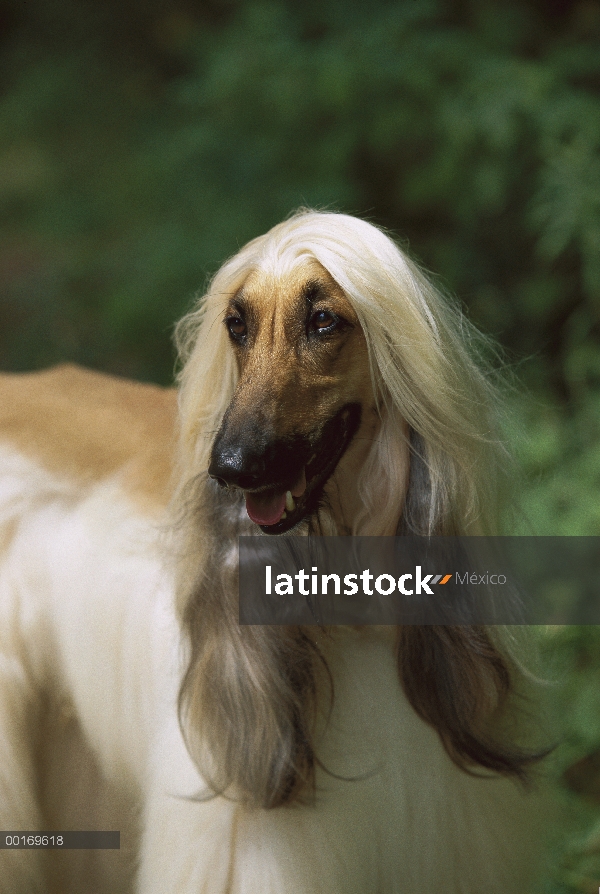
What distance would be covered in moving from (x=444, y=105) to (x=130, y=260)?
3.38 feet

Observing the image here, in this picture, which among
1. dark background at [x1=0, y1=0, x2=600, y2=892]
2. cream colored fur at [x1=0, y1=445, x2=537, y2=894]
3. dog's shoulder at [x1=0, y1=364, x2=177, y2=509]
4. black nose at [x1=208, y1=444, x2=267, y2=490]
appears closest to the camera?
black nose at [x1=208, y1=444, x2=267, y2=490]

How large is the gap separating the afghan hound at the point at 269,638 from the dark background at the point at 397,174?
1205 millimetres

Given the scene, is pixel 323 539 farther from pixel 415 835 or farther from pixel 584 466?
pixel 584 466

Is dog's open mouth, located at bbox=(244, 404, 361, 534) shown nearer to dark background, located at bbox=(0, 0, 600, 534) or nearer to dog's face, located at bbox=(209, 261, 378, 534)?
dog's face, located at bbox=(209, 261, 378, 534)

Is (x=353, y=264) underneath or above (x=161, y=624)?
above

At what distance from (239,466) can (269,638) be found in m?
0.25

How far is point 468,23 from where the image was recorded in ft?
9.17

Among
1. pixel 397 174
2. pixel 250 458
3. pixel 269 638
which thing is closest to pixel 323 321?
pixel 250 458

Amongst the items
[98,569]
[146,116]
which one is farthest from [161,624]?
[146,116]

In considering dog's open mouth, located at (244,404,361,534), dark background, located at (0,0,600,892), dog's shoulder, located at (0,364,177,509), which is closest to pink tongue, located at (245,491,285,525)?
dog's open mouth, located at (244,404,361,534)

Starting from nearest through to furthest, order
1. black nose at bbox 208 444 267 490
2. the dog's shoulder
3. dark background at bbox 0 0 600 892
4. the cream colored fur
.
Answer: black nose at bbox 208 444 267 490 < the cream colored fur < the dog's shoulder < dark background at bbox 0 0 600 892

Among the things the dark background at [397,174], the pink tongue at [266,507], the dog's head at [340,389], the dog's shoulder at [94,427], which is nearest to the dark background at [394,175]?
the dark background at [397,174]

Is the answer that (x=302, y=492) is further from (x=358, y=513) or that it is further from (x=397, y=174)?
(x=397, y=174)

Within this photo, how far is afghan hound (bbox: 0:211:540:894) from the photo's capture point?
3.27ft
